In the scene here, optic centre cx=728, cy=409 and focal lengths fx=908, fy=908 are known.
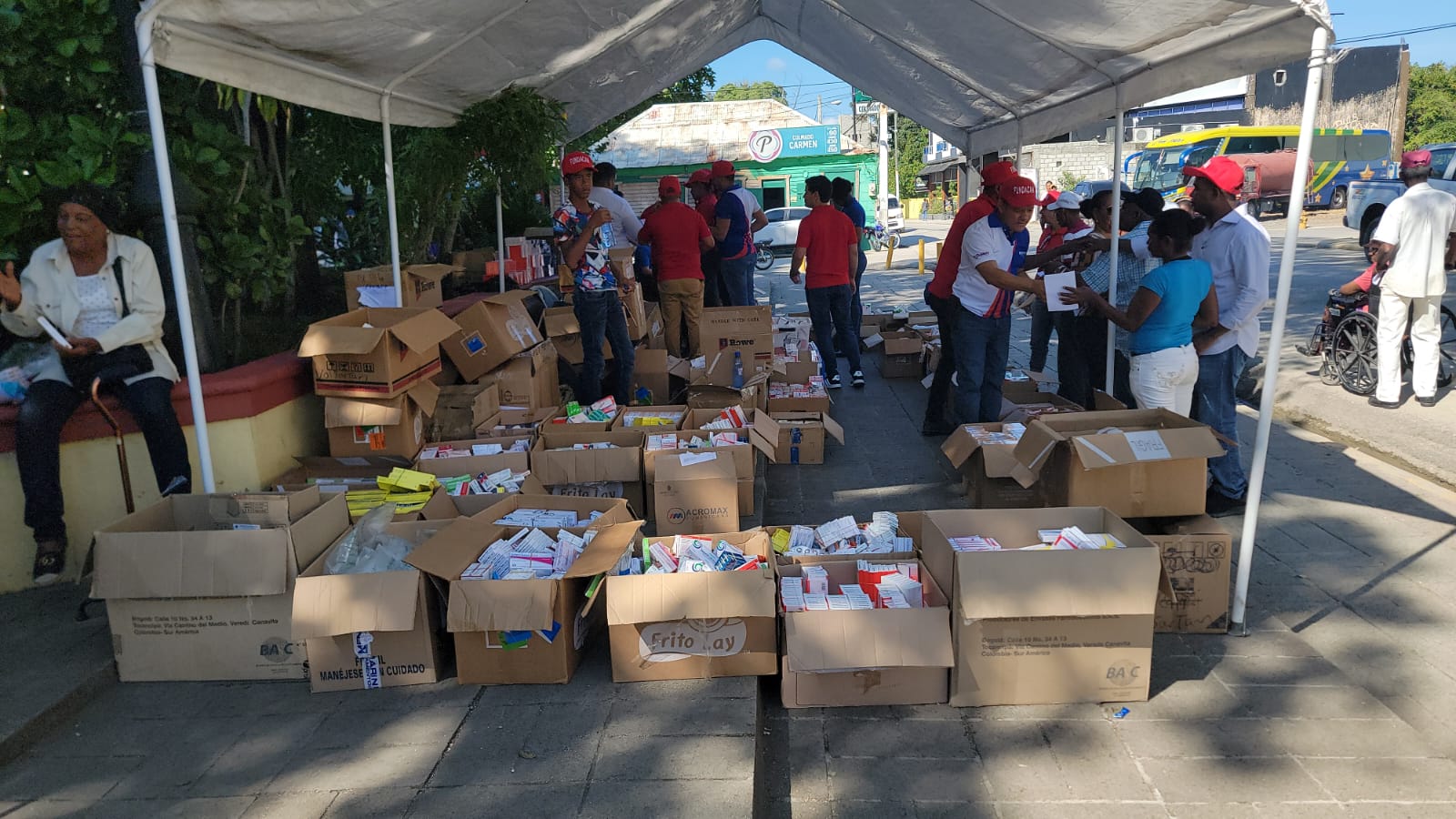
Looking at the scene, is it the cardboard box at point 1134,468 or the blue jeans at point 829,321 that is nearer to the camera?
the cardboard box at point 1134,468

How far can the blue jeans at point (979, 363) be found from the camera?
5633 millimetres

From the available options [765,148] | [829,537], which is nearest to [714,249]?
[829,537]

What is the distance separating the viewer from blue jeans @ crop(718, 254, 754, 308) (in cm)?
932

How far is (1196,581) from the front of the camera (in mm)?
3582

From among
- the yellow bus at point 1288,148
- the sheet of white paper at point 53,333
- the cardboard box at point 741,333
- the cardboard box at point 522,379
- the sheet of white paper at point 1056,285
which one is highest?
the yellow bus at point 1288,148

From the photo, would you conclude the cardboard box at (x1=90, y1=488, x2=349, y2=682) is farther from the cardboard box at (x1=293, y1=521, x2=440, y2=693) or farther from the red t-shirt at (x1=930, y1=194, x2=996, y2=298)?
the red t-shirt at (x1=930, y1=194, x2=996, y2=298)

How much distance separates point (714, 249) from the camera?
9273 mm

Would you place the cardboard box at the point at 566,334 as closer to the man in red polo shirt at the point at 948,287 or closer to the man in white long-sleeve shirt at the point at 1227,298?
the man in red polo shirt at the point at 948,287

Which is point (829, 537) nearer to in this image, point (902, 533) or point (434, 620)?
point (902, 533)

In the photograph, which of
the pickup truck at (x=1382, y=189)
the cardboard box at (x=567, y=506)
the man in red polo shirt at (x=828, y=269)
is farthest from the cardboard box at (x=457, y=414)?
the pickup truck at (x=1382, y=189)

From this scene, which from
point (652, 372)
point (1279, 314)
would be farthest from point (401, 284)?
point (1279, 314)

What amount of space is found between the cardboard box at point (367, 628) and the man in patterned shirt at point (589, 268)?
10.3ft

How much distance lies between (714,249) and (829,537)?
227 inches

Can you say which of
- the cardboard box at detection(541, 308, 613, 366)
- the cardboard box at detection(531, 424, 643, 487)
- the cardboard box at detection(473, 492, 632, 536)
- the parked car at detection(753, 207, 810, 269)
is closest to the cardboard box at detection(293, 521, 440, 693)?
the cardboard box at detection(473, 492, 632, 536)
